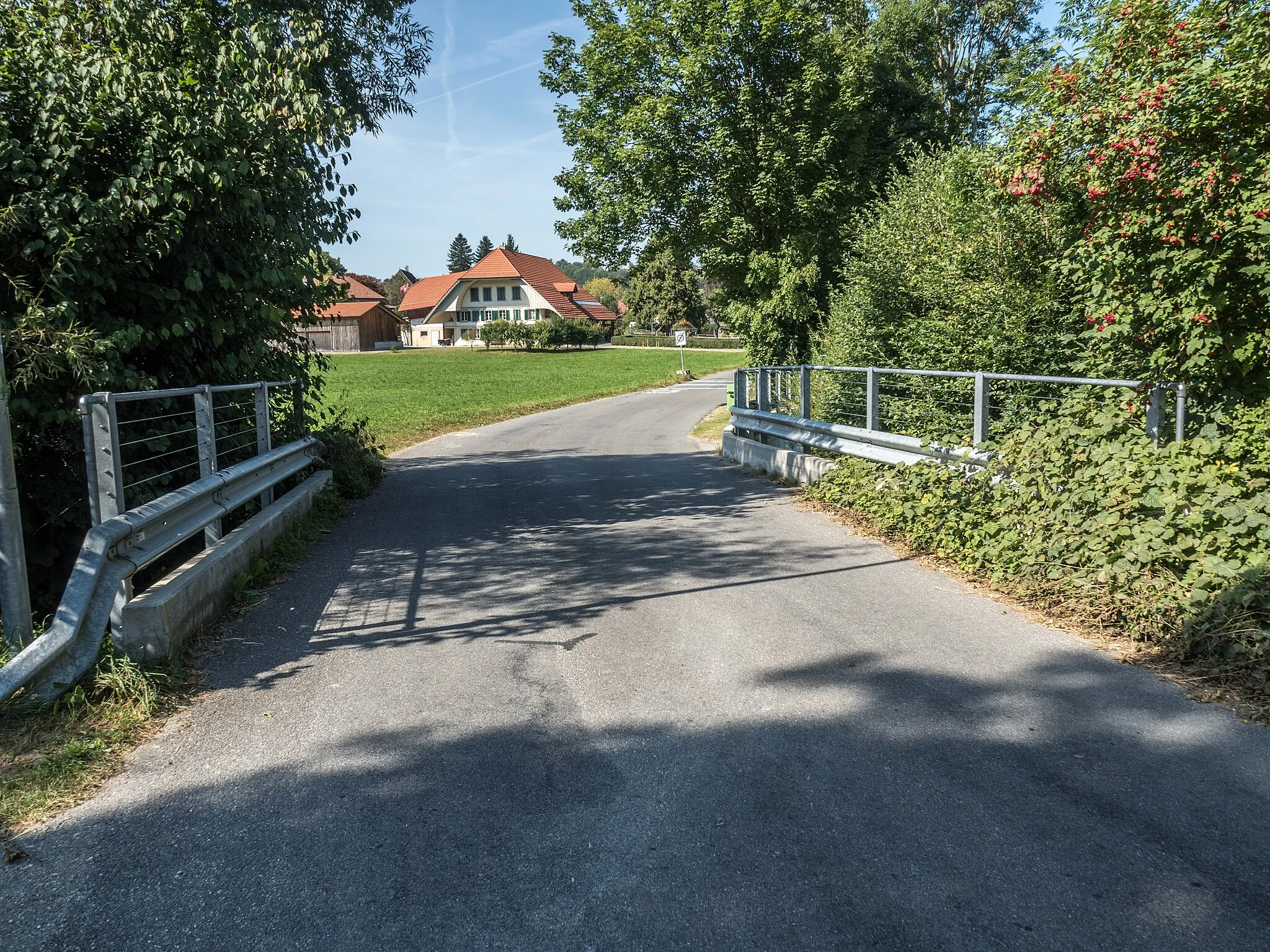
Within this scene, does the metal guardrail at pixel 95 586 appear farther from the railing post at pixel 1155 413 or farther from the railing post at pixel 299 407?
the railing post at pixel 1155 413

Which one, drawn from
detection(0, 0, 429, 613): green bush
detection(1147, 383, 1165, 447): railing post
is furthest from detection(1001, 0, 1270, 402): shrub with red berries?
detection(0, 0, 429, 613): green bush

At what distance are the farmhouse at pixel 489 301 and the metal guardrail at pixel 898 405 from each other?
71146mm

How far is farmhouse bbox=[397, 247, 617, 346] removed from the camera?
87613 mm

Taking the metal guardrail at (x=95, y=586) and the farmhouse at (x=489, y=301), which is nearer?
the metal guardrail at (x=95, y=586)

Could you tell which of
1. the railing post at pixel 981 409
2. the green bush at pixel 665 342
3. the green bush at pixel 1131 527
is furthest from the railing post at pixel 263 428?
the green bush at pixel 665 342

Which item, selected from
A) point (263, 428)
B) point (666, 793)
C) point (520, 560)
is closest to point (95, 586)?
point (666, 793)

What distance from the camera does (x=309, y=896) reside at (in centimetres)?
286

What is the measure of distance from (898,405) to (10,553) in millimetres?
9367

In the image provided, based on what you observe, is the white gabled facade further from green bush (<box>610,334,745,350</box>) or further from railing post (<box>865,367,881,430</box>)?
railing post (<box>865,367,881,430</box>)

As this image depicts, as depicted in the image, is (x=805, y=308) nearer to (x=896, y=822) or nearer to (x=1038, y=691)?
(x=1038, y=691)

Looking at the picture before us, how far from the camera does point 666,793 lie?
350cm

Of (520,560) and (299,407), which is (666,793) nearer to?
(520,560)

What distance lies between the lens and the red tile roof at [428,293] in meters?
93.9

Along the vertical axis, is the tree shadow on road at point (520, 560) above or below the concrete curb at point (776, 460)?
below
